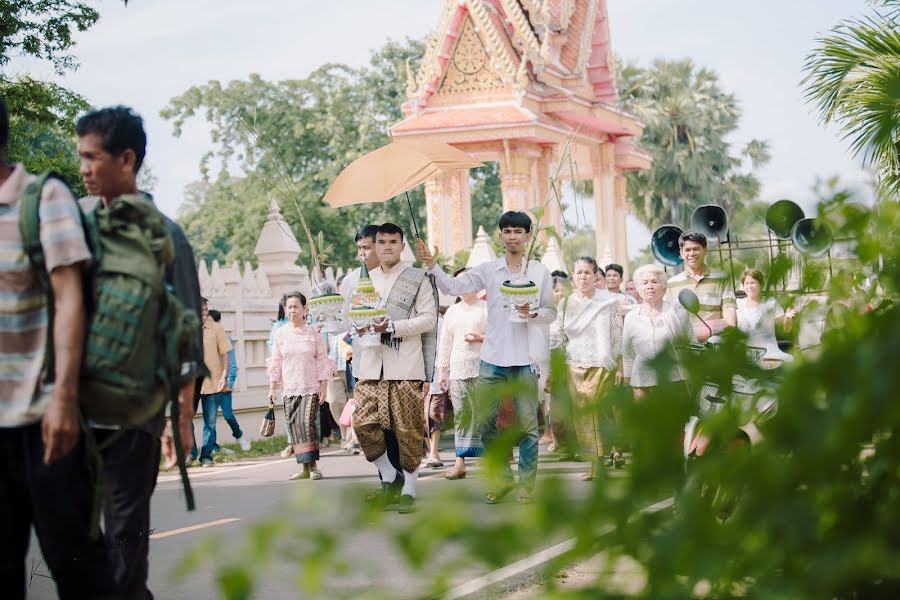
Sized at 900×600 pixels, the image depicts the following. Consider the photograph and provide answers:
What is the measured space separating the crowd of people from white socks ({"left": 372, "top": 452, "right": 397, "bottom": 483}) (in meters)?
0.01

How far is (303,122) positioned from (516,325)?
3467 centimetres

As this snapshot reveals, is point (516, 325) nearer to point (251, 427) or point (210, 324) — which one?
point (210, 324)

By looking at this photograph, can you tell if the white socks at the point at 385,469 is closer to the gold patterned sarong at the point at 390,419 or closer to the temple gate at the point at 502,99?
the gold patterned sarong at the point at 390,419

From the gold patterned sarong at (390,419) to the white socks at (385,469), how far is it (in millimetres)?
43

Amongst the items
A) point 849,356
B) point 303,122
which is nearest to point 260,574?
point 849,356

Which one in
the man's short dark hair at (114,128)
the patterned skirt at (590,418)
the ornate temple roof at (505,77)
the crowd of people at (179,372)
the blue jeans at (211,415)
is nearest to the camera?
the patterned skirt at (590,418)

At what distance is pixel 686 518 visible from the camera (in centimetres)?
147

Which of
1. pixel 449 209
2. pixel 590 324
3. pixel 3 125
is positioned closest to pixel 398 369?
pixel 590 324

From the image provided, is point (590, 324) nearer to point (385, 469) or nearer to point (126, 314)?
point (385, 469)

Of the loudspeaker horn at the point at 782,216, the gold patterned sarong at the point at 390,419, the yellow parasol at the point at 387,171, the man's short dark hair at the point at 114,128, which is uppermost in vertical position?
the yellow parasol at the point at 387,171

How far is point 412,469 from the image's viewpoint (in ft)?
27.6

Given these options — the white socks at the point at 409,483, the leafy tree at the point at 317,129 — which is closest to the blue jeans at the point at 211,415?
the white socks at the point at 409,483

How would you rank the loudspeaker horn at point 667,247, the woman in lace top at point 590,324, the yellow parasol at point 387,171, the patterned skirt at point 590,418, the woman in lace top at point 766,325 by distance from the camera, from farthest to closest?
the woman in lace top at point 590,324, the yellow parasol at point 387,171, the loudspeaker horn at point 667,247, the woman in lace top at point 766,325, the patterned skirt at point 590,418

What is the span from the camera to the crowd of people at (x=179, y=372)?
6.21 feet
